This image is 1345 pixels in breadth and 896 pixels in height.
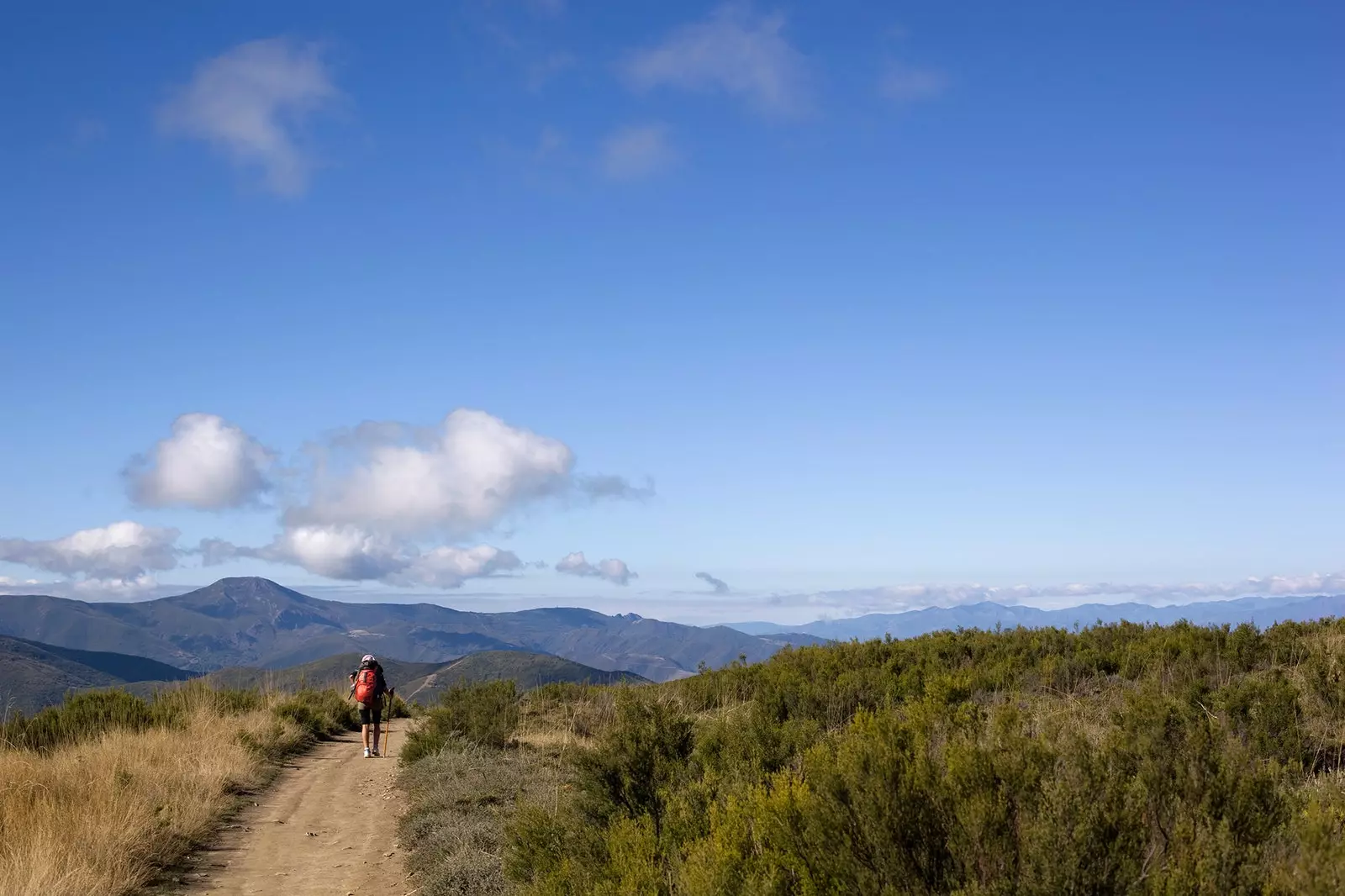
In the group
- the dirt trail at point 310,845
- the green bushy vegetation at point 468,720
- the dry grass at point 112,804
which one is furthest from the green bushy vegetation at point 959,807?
the green bushy vegetation at point 468,720

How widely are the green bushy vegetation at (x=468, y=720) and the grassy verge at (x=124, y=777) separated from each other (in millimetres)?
2805

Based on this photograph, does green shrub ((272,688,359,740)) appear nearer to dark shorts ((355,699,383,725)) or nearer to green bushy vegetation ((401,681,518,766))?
dark shorts ((355,699,383,725))

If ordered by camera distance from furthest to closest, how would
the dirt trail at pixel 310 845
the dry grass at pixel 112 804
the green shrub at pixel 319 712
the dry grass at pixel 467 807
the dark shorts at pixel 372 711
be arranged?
the green shrub at pixel 319 712 < the dark shorts at pixel 372 711 < the dirt trail at pixel 310 845 < the dry grass at pixel 467 807 < the dry grass at pixel 112 804

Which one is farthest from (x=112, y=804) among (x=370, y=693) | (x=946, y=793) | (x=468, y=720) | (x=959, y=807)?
(x=959, y=807)

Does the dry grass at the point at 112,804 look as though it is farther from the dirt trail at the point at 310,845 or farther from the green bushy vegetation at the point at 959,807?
the green bushy vegetation at the point at 959,807

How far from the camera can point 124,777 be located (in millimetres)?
11914

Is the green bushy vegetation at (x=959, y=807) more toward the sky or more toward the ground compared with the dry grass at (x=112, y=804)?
more toward the sky

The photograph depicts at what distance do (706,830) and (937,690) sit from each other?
4302mm

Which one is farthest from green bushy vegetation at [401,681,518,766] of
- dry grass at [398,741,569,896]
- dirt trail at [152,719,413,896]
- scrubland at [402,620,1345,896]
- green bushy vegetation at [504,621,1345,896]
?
green bushy vegetation at [504,621,1345,896]

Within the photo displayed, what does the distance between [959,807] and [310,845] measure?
1015 centimetres

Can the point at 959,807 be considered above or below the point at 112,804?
above

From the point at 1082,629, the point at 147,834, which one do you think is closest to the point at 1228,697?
the point at 1082,629

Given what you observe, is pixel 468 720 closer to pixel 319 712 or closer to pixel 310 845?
pixel 310 845

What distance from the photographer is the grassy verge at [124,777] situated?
28.5 feet
